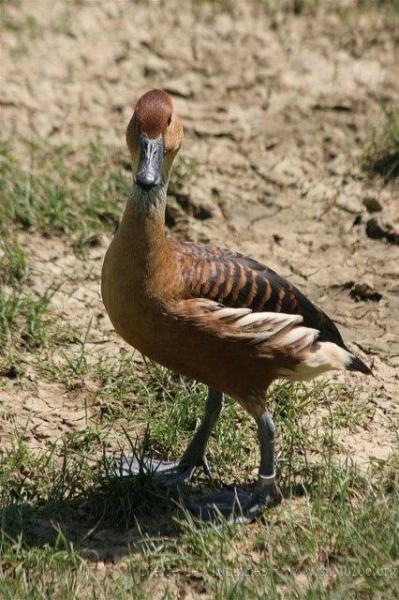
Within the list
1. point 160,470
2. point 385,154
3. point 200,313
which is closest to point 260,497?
point 160,470

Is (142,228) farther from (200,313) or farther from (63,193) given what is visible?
(63,193)

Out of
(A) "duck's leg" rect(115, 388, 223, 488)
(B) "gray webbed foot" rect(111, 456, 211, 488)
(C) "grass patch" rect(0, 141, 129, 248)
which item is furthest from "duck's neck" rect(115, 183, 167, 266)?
(C) "grass patch" rect(0, 141, 129, 248)

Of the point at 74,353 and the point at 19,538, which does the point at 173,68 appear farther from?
the point at 19,538

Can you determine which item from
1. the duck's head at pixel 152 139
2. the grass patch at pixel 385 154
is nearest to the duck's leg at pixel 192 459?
the duck's head at pixel 152 139

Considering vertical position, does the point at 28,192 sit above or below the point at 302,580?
above

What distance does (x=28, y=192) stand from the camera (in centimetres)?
727

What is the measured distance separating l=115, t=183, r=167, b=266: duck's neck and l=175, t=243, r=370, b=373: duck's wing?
0.20 meters

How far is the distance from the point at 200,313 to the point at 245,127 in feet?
12.0

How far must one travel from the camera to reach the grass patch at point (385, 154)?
7.77 m

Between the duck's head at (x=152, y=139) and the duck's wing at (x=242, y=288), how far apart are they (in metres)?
0.42

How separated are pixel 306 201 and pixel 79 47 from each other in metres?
2.48

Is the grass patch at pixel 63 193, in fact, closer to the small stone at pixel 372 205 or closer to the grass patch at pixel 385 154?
the small stone at pixel 372 205

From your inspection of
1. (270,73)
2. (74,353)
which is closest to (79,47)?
(270,73)

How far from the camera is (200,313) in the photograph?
4875 mm
